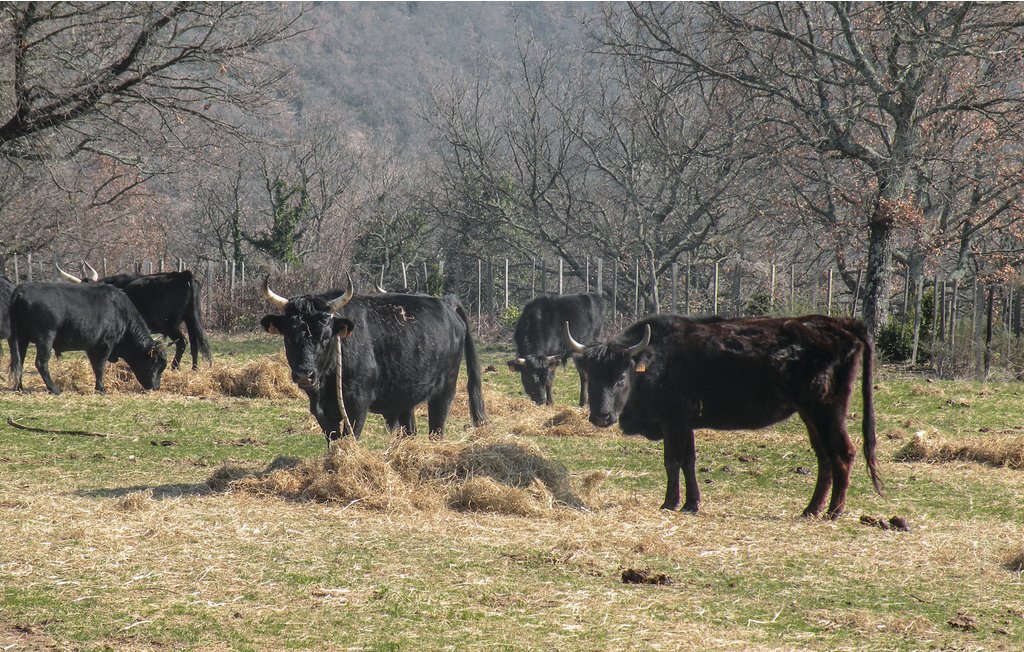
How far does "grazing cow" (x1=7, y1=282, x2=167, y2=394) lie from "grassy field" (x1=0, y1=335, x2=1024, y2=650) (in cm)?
419

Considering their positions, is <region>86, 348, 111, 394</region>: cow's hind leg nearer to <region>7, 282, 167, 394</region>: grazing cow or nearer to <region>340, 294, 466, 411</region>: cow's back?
<region>7, 282, 167, 394</region>: grazing cow

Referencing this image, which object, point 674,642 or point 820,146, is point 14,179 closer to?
point 820,146

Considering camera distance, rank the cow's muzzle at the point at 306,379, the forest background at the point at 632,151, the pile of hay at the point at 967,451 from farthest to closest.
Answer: the forest background at the point at 632,151
the pile of hay at the point at 967,451
the cow's muzzle at the point at 306,379

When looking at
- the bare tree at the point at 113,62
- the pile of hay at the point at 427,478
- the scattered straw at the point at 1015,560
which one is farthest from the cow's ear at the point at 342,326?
the bare tree at the point at 113,62

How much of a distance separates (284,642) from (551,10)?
131m

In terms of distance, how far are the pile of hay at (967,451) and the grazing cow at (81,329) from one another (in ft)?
36.4

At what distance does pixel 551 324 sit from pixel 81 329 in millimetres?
7602

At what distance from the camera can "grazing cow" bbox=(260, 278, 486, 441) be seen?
9.42 meters

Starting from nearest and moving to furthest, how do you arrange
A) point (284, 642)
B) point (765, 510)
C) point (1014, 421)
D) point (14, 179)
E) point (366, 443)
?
point (284, 642)
point (765, 510)
point (366, 443)
point (1014, 421)
point (14, 179)

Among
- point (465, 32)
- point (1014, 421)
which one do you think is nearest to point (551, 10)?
point (465, 32)

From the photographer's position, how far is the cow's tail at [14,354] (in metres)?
15.6

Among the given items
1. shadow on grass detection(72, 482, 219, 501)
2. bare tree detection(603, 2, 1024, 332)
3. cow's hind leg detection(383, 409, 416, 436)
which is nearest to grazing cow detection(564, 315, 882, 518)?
A: cow's hind leg detection(383, 409, 416, 436)

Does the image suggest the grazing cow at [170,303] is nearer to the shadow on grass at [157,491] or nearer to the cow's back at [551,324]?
the cow's back at [551,324]

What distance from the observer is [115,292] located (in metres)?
17.2
